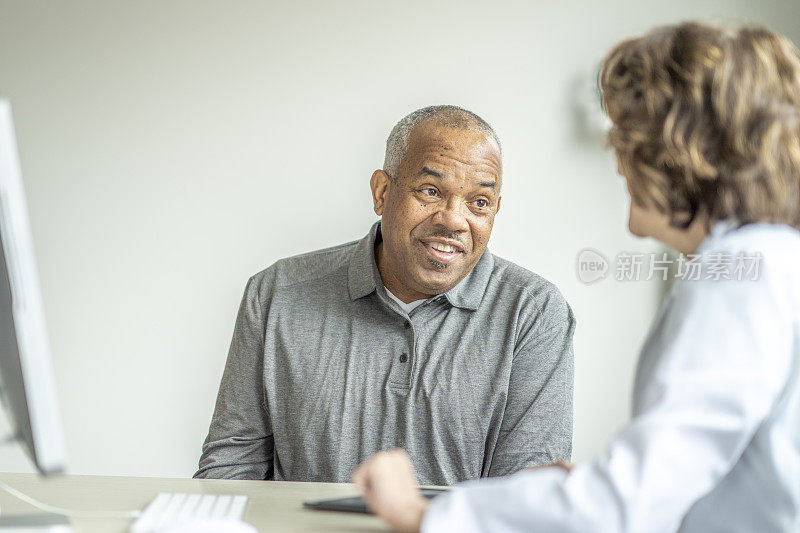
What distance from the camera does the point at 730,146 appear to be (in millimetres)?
868

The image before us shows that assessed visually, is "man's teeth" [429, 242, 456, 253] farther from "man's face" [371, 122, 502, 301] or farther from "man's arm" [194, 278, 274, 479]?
"man's arm" [194, 278, 274, 479]

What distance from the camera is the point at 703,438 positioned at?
29.9 inches

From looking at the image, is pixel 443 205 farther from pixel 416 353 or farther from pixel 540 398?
pixel 540 398

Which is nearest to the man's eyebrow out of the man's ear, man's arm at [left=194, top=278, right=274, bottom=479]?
the man's ear

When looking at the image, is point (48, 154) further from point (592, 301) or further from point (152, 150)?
point (592, 301)

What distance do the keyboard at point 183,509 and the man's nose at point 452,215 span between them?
0.73 meters

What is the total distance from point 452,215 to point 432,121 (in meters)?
0.21

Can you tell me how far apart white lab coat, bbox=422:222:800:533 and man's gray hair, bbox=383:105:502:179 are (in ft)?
2.93

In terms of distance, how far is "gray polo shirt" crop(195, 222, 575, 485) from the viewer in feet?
5.22

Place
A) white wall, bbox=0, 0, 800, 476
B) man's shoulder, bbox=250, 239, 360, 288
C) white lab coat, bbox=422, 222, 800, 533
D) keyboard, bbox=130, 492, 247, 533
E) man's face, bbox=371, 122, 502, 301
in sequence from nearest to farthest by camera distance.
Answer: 1. white lab coat, bbox=422, 222, 800, 533
2. keyboard, bbox=130, 492, 247, 533
3. man's face, bbox=371, 122, 502, 301
4. man's shoulder, bbox=250, 239, 360, 288
5. white wall, bbox=0, 0, 800, 476

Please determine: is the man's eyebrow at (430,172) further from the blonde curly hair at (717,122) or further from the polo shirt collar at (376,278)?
the blonde curly hair at (717,122)

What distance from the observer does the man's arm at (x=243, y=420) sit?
5.25 feet

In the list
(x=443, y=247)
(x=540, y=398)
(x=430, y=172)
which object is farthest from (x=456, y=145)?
(x=540, y=398)

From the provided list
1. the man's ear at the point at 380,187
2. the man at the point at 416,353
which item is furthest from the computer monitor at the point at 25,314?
the man's ear at the point at 380,187
